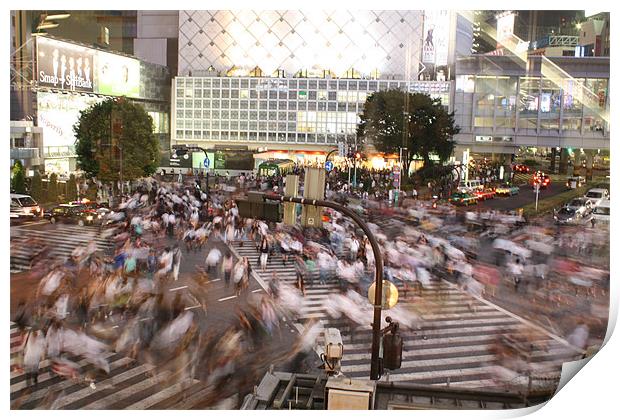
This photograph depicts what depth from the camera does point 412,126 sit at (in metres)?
39.7

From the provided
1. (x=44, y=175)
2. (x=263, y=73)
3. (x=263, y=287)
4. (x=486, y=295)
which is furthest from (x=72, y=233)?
(x=263, y=73)

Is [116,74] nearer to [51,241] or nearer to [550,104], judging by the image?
[51,241]

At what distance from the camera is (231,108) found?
58750 millimetres

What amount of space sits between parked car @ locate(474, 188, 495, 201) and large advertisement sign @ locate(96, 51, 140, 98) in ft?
80.2

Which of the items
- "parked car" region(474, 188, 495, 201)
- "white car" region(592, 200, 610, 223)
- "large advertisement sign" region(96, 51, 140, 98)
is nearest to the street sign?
"white car" region(592, 200, 610, 223)

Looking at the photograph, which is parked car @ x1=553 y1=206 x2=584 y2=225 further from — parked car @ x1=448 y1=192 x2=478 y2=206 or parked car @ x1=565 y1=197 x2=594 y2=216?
parked car @ x1=448 y1=192 x2=478 y2=206

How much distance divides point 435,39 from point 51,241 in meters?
48.5

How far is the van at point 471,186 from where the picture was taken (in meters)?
36.0

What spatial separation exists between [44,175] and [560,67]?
30478 millimetres

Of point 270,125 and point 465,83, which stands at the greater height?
point 465,83

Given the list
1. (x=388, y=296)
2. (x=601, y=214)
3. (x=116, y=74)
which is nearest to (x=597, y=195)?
(x=601, y=214)

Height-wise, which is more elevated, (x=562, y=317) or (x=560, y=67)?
(x=560, y=67)

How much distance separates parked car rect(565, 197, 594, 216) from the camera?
2767cm
